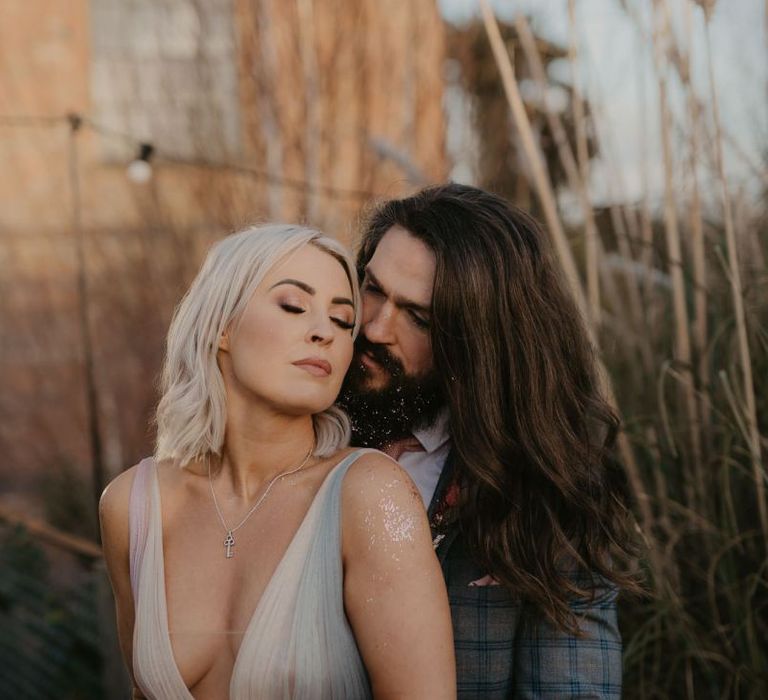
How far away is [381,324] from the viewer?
2.06m

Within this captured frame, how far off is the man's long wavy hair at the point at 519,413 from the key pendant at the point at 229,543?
1.50ft

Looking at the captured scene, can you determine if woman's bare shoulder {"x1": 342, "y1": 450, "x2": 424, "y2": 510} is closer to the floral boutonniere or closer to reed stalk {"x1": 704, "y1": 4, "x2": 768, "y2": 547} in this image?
the floral boutonniere

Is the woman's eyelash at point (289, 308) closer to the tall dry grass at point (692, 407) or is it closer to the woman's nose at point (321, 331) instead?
the woman's nose at point (321, 331)

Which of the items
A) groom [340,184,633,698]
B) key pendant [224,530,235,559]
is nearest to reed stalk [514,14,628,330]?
groom [340,184,633,698]

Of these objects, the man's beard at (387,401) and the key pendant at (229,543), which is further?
the man's beard at (387,401)

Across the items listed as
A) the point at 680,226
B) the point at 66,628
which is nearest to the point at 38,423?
the point at 66,628

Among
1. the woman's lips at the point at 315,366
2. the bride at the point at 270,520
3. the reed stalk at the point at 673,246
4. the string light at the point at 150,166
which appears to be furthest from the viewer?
the string light at the point at 150,166

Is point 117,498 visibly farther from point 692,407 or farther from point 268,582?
point 692,407

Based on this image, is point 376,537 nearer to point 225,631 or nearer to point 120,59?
point 225,631

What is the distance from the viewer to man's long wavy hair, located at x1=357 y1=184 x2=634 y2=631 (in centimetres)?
201

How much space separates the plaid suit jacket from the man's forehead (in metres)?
0.40

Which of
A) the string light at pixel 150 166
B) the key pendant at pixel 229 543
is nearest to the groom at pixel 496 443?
the key pendant at pixel 229 543

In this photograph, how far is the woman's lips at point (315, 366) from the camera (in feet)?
5.99

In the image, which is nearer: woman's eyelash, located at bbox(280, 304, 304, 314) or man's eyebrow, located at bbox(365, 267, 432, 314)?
woman's eyelash, located at bbox(280, 304, 304, 314)
